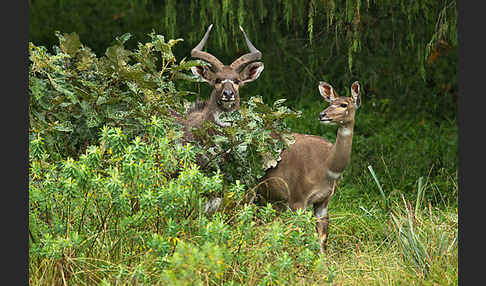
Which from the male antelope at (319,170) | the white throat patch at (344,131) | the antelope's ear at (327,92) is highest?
the antelope's ear at (327,92)

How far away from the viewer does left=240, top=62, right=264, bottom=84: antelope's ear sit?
7652mm

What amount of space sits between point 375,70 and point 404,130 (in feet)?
3.13

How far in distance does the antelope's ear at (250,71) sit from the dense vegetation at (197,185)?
0.23m

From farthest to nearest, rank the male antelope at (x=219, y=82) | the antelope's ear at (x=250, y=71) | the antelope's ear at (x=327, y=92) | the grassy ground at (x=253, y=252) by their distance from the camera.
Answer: the antelope's ear at (x=250, y=71) < the antelope's ear at (x=327, y=92) < the male antelope at (x=219, y=82) < the grassy ground at (x=253, y=252)

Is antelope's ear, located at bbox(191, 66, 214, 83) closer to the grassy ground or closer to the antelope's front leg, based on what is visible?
the grassy ground

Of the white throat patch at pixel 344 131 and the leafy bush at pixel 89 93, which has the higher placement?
the leafy bush at pixel 89 93

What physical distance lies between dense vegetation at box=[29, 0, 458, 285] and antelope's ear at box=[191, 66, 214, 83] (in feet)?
0.92

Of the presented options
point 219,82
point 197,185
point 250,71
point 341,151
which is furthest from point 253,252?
point 250,71

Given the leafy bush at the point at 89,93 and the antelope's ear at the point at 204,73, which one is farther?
the antelope's ear at the point at 204,73

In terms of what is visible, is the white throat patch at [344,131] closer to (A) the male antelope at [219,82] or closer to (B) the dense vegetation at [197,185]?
(B) the dense vegetation at [197,185]

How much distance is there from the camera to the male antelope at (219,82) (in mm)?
7305

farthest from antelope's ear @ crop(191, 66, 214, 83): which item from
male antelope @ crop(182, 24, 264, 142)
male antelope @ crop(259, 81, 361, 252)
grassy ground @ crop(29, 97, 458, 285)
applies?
grassy ground @ crop(29, 97, 458, 285)

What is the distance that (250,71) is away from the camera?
7719 mm

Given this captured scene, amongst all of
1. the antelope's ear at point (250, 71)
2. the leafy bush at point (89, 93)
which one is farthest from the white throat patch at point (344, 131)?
the leafy bush at point (89, 93)
